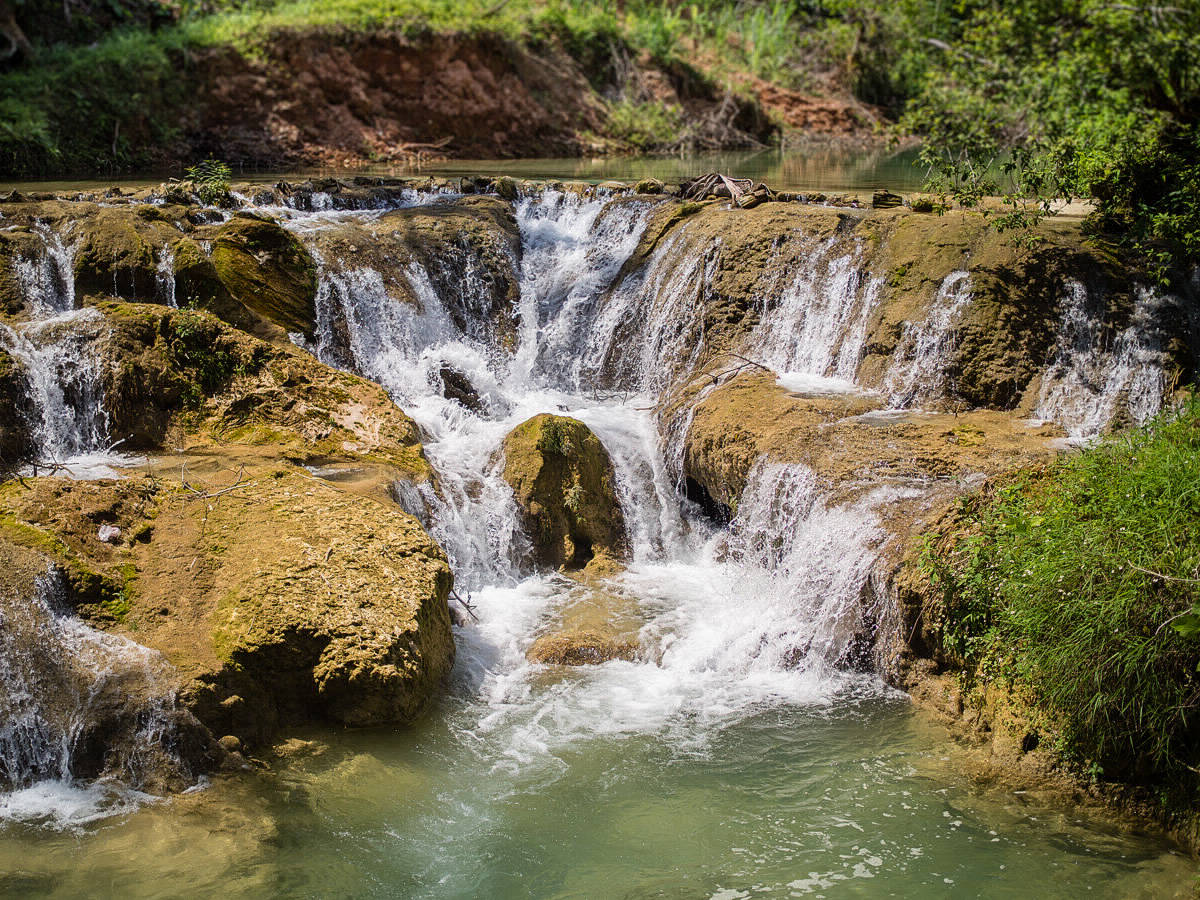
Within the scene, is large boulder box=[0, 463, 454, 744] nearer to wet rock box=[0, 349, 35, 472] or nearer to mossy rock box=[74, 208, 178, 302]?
wet rock box=[0, 349, 35, 472]

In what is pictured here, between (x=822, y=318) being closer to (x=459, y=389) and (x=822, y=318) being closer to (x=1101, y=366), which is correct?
(x=1101, y=366)

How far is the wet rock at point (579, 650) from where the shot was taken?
20.9ft

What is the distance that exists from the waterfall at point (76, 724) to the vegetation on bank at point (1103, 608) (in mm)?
4065

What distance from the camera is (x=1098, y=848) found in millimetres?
4496

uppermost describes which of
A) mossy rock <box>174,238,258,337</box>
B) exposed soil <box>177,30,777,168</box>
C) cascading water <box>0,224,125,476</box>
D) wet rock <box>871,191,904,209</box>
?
exposed soil <box>177,30,777,168</box>

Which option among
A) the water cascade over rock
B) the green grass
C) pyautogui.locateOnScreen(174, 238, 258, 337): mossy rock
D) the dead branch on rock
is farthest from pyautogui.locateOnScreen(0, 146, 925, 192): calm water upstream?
the dead branch on rock

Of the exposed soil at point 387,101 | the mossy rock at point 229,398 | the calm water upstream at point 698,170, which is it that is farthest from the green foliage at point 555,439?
the exposed soil at point 387,101

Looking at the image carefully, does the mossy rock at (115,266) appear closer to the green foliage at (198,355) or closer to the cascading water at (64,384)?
the cascading water at (64,384)

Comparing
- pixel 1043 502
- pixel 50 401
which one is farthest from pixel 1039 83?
pixel 50 401

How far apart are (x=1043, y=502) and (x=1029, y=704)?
110 cm

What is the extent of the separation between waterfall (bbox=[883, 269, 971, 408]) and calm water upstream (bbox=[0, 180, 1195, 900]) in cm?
5

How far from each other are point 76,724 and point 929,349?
667 centimetres

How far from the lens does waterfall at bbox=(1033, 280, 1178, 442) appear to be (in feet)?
25.9

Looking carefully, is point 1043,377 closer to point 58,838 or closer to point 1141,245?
point 1141,245
